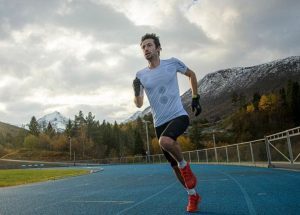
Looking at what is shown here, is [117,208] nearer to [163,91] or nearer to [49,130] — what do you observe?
[163,91]

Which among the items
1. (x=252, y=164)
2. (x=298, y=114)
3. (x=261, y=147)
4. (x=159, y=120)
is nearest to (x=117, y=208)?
(x=159, y=120)

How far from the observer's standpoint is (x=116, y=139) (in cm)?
15862

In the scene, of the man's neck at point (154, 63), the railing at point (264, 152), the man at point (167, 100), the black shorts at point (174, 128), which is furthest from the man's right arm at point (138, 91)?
the railing at point (264, 152)

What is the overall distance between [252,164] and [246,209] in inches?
694

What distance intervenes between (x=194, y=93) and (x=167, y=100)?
15.8 inches

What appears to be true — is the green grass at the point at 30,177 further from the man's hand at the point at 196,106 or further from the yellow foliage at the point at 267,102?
the yellow foliage at the point at 267,102

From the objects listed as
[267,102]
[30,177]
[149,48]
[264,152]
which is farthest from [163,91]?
[267,102]

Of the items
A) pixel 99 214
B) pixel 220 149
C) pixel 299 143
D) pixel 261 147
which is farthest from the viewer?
pixel 220 149

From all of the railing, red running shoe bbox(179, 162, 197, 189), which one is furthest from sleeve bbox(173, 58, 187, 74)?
the railing

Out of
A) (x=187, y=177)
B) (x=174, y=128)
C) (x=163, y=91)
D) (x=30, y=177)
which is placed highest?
(x=163, y=91)

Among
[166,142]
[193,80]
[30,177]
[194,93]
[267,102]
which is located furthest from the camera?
[267,102]

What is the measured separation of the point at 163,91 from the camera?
5.36 m

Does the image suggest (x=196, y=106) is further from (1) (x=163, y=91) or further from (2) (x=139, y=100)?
(2) (x=139, y=100)

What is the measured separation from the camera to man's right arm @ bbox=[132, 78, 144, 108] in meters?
5.61
